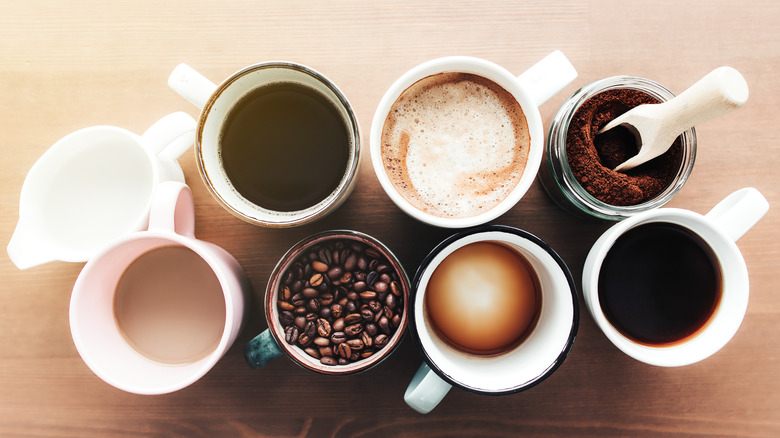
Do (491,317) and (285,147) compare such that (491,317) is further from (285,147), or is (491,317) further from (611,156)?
(285,147)

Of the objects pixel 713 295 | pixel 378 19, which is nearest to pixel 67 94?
pixel 378 19

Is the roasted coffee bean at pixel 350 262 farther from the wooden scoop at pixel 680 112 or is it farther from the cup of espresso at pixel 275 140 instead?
the wooden scoop at pixel 680 112

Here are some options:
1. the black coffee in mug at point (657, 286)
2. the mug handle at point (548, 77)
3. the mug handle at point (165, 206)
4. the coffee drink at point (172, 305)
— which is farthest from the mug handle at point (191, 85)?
the black coffee in mug at point (657, 286)

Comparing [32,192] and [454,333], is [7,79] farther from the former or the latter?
[454,333]

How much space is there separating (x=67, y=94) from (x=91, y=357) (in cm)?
57

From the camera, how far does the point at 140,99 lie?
0.96 m

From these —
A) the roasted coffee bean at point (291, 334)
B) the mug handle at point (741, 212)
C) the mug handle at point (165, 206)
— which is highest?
the mug handle at point (741, 212)

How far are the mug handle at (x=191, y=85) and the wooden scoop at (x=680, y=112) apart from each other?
2.24 feet

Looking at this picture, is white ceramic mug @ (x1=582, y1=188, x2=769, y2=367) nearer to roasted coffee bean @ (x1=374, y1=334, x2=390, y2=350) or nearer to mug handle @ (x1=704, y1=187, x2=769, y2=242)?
mug handle @ (x1=704, y1=187, x2=769, y2=242)

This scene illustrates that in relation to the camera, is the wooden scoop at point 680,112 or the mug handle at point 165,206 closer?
the wooden scoop at point 680,112

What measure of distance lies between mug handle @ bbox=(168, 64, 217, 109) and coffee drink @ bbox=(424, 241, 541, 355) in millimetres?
498

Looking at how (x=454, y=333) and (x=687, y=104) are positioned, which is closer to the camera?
(x=687, y=104)

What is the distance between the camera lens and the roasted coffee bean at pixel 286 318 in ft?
2.64

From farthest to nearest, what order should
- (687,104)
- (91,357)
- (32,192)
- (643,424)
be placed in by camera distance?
(643,424) < (32,192) < (91,357) < (687,104)
